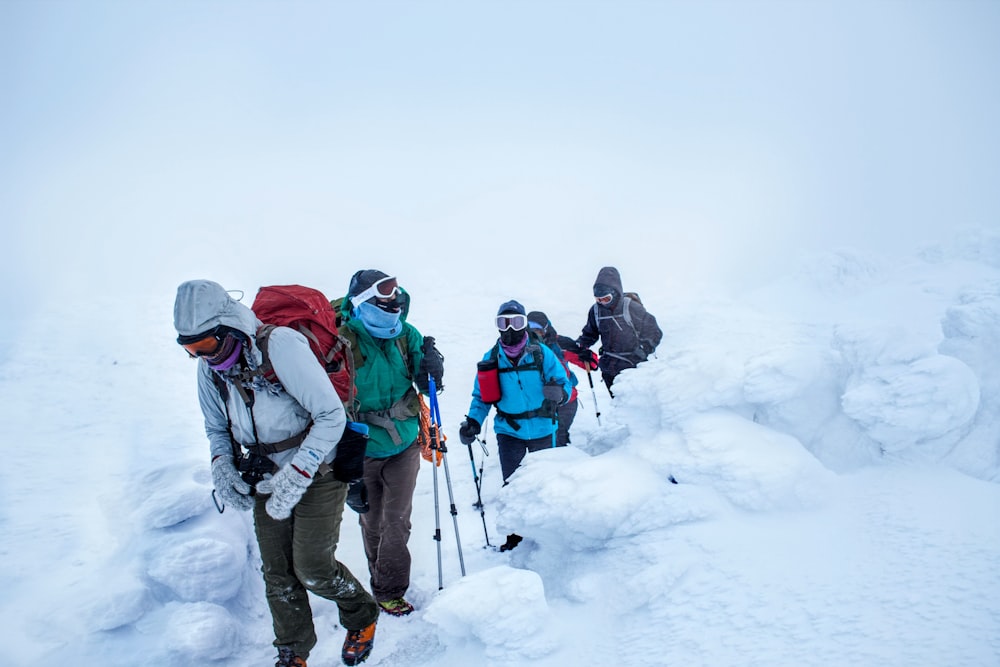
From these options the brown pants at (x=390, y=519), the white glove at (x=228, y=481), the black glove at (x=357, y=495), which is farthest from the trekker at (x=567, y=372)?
the white glove at (x=228, y=481)

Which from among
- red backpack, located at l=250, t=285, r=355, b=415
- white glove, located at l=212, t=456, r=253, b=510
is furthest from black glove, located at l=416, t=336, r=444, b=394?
white glove, located at l=212, t=456, r=253, b=510

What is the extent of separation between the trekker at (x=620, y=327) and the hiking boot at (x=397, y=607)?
4.02m

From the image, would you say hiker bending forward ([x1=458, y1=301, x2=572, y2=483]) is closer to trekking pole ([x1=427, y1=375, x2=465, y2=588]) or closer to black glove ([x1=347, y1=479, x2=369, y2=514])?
trekking pole ([x1=427, y1=375, x2=465, y2=588])

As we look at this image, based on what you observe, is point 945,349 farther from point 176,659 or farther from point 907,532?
point 176,659

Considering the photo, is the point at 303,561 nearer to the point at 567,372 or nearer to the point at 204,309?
the point at 204,309

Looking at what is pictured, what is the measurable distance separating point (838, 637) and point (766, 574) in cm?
47

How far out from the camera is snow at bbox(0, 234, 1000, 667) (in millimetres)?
2484

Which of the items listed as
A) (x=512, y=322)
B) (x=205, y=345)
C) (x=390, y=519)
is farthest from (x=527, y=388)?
(x=205, y=345)

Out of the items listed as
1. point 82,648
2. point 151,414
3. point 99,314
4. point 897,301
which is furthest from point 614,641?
point 897,301

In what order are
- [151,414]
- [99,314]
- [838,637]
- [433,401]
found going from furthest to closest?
[99,314]
[151,414]
[433,401]
[838,637]

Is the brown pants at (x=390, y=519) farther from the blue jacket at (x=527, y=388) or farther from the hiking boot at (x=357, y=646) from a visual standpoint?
the blue jacket at (x=527, y=388)

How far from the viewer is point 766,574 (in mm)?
2727

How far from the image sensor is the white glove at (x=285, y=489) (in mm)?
2721

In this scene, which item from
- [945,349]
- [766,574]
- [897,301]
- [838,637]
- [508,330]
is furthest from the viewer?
[897,301]
